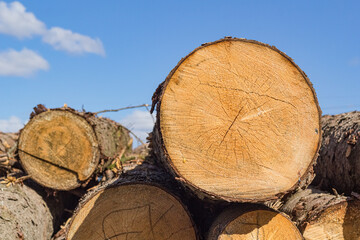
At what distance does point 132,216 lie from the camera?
280 cm

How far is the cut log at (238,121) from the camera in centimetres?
238

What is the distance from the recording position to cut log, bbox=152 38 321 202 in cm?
238

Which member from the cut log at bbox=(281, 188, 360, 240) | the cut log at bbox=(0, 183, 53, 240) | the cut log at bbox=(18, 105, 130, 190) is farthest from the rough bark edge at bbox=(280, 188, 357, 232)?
the cut log at bbox=(0, 183, 53, 240)

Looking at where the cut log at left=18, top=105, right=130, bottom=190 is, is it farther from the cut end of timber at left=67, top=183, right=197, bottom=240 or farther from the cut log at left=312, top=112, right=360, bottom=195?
the cut log at left=312, top=112, right=360, bottom=195

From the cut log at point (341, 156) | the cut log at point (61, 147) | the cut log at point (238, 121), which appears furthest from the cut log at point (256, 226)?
the cut log at point (61, 147)

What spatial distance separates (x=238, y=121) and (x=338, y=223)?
1.21m

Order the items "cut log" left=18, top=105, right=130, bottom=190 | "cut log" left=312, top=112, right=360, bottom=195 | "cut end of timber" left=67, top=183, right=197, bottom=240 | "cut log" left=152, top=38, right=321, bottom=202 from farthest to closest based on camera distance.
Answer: "cut log" left=18, top=105, right=130, bottom=190
"cut log" left=312, top=112, right=360, bottom=195
"cut end of timber" left=67, top=183, right=197, bottom=240
"cut log" left=152, top=38, right=321, bottom=202

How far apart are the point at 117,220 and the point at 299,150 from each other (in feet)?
4.75

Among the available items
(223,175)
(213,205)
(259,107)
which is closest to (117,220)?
(213,205)

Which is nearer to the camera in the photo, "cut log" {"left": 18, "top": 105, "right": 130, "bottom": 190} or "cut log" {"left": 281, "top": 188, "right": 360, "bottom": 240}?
"cut log" {"left": 281, "top": 188, "right": 360, "bottom": 240}

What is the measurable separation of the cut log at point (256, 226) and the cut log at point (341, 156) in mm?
938

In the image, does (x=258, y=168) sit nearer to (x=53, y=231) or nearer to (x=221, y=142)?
(x=221, y=142)

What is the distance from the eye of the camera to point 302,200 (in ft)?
10.1

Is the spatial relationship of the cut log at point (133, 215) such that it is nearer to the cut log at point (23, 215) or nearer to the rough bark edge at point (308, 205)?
the cut log at point (23, 215)
